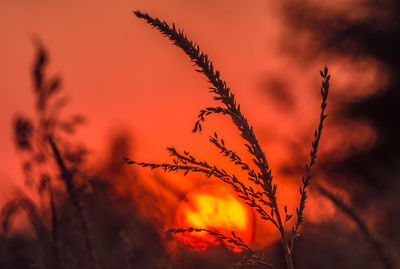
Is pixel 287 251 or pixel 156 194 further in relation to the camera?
pixel 156 194

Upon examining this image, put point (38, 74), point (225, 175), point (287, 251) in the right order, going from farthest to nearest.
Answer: point (38, 74) → point (225, 175) → point (287, 251)

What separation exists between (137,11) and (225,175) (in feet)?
1.89

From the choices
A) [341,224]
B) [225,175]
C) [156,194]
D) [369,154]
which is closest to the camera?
[225,175]

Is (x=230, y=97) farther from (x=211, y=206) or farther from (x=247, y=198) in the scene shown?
(x=211, y=206)

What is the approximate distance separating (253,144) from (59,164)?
1123 mm

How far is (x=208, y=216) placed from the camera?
3260 millimetres

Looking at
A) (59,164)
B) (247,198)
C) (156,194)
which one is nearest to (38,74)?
(59,164)

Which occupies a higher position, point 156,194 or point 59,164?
point 156,194

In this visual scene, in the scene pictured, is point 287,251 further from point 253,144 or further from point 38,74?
point 38,74

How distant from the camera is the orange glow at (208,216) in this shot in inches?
110

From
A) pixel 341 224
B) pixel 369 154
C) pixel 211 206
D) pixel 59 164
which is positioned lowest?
pixel 59 164

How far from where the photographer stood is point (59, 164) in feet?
7.52

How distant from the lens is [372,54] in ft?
68.9

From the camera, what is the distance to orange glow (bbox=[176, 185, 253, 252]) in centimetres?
280
